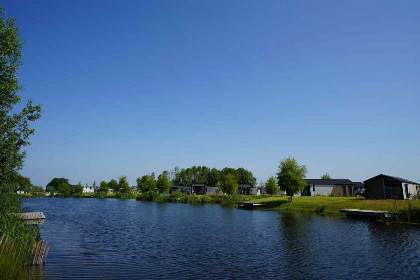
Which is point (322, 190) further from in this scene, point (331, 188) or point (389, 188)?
point (389, 188)

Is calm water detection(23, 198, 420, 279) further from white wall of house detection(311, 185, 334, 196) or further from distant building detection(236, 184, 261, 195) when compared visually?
distant building detection(236, 184, 261, 195)

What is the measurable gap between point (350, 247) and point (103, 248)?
2523 cm

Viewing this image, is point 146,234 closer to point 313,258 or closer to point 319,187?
point 313,258

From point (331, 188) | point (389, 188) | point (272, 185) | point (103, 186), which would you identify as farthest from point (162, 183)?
point (389, 188)

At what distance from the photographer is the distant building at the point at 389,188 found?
6310 cm

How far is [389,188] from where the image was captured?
65.8 m

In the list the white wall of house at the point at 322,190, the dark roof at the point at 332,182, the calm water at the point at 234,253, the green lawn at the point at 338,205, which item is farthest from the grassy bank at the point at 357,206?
the dark roof at the point at 332,182

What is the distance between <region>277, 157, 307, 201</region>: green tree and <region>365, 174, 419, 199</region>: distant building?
54.9 ft

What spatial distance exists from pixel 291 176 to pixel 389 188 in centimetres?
2350

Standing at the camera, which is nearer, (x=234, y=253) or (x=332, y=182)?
(x=234, y=253)

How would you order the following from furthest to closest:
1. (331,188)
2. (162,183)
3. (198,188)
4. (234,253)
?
(198,188) < (162,183) < (331,188) < (234,253)

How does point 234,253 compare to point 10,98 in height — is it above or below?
below

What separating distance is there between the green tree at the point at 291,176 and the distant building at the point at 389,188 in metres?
16.7

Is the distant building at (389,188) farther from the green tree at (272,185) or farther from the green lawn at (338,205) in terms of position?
the green tree at (272,185)
